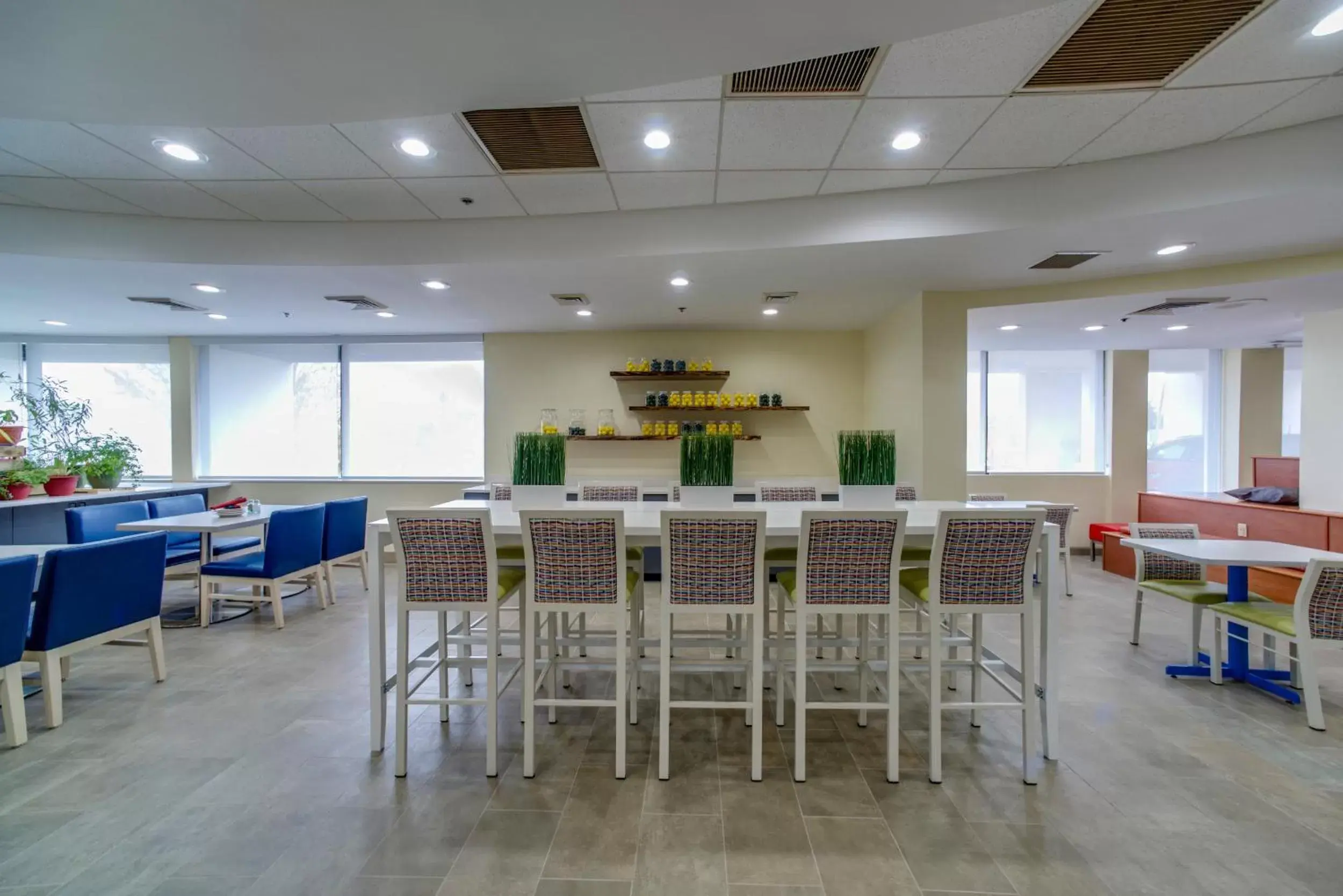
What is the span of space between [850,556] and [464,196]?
2997 mm

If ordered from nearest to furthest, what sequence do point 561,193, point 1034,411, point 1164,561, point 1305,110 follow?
point 1305,110 < point 561,193 < point 1164,561 < point 1034,411

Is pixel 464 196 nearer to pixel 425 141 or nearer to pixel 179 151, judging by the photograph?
pixel 425 141

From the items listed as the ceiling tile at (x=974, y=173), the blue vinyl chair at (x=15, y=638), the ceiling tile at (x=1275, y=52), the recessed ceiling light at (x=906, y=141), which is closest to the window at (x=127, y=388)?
the blue vinyl chair at (x=15, y=638)

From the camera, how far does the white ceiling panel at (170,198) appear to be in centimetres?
310

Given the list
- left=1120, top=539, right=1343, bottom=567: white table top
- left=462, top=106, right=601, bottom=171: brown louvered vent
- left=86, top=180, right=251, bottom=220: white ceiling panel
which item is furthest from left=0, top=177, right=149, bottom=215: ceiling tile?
left=1120, top=539, right=1343, bottom=567: white table top

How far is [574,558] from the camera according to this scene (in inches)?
83.8

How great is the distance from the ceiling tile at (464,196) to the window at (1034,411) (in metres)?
6.19

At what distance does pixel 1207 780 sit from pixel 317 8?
4066mm

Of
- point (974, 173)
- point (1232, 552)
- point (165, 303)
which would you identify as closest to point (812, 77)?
point (974, 173)

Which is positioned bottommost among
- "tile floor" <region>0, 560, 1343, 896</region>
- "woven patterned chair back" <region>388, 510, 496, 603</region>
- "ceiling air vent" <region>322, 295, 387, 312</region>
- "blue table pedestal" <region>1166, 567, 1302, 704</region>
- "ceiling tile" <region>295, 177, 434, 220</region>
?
"tile floor" <region>0, 560, 1343, 896</region>

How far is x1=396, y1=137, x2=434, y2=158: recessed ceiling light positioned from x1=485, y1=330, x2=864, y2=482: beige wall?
3336mm

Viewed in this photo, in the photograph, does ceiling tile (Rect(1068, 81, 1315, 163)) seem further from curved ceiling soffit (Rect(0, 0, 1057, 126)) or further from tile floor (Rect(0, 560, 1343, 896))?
tile floor (Rect(0, 560, 1343, 896))

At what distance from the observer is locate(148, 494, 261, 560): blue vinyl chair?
15.5 ft

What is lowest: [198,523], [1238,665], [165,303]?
[1238,665]
